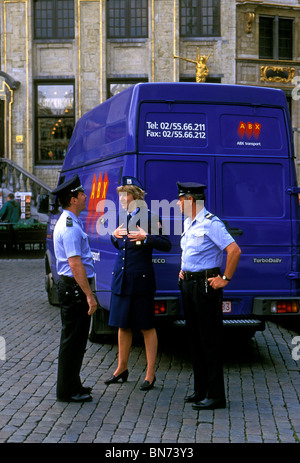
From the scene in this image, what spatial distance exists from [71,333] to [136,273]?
2.71 feet

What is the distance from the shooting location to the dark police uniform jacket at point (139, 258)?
21.1 ft

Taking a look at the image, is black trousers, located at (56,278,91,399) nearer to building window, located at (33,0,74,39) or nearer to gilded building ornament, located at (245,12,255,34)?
building window, located at (33,0,74,39)

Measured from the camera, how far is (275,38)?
94.6 feet

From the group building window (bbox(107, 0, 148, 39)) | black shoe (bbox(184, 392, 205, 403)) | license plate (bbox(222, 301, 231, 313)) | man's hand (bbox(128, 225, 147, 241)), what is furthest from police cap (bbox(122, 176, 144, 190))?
building window (bbox(107, 0, 148, 39))

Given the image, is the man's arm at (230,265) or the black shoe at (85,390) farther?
the black shoe at (85,390)

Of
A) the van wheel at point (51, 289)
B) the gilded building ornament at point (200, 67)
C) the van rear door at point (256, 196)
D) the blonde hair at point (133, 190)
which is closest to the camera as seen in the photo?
the blonde hair at point (133, 190)

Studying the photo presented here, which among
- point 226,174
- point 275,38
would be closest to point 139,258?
point 226,174

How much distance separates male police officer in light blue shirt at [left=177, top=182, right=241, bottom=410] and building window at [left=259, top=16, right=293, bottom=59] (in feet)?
78.6

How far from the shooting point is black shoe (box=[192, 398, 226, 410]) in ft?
19.0

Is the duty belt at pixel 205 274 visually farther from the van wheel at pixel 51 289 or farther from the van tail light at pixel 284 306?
the van wheel at pixel 51 289

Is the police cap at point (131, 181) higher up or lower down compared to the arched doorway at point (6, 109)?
lower down

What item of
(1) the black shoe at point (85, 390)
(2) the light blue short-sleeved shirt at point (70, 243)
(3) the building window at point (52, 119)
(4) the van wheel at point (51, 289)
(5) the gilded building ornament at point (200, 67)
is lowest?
(1) the black shoe at point (85, 390)

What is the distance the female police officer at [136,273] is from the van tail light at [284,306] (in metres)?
1.48

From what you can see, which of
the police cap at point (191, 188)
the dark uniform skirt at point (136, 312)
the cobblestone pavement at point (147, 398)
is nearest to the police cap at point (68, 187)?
the police cap at point (191, 188)
